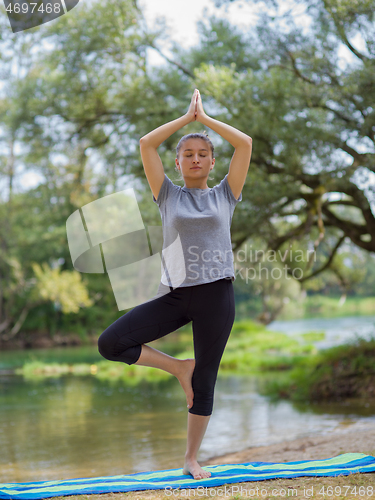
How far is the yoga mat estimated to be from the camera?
251 cm

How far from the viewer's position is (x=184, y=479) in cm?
261

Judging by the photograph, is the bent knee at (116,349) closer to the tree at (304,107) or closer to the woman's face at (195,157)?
the woman's face at (195,157)

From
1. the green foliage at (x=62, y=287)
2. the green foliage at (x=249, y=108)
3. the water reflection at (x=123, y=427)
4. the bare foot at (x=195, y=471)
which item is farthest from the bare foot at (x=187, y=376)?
the green foliage at (x=62, y=287)

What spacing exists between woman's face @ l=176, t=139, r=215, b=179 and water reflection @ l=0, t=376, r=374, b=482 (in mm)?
3184

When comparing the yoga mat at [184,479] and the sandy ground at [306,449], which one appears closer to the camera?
the yoga mat at [184,479]

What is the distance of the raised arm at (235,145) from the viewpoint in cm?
254

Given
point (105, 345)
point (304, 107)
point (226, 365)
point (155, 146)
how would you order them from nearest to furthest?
point (105, 345)
point (155, 146)
point (304, 107)
point (226, 365)

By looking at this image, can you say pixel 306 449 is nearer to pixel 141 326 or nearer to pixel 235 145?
pixel 141 326

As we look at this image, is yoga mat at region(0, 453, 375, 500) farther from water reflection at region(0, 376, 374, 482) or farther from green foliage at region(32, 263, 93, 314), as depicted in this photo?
green foliage at region(32, 263, 93, 314)

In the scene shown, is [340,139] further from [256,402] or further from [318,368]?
[256,402]

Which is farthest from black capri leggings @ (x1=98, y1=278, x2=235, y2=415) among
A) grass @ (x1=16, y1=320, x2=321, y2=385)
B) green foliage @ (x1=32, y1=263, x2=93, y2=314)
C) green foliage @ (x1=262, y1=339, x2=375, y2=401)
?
green foliage @ (x1=32, y1=263, x2=93, y2=314)

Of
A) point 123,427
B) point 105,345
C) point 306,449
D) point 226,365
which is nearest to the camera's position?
point 105,345

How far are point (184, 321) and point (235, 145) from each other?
3.10 feet

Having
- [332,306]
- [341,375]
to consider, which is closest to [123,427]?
[341,375]
